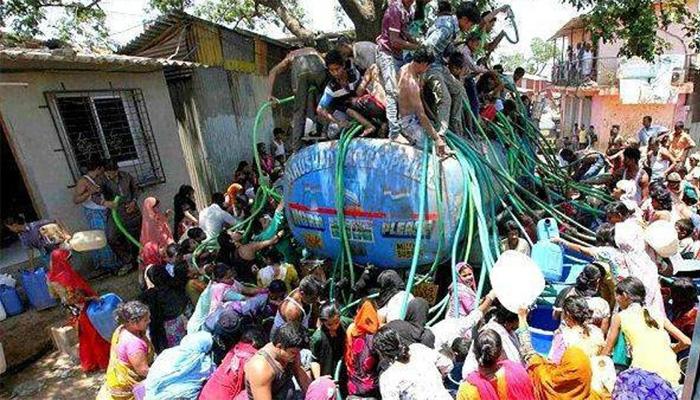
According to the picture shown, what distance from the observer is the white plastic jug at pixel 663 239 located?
12.0ft

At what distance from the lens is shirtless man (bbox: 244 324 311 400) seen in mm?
2535

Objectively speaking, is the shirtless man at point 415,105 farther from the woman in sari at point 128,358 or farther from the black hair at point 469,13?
the woman in sari at point 128,358

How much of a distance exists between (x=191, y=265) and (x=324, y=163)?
1547 mm

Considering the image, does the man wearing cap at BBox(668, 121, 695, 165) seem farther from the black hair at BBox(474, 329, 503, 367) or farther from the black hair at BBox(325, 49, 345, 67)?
the black hair at BBox(474, 329, 503, 367)

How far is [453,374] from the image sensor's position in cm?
330

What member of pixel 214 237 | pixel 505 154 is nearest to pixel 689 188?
pixel 505 154

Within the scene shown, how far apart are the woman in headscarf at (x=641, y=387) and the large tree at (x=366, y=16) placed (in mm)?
4390

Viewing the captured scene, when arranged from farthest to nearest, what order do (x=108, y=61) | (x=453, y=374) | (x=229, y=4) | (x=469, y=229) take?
(x=229, y=4), (x=108, y=61), (x=469, y=229), (x=453, y=374)

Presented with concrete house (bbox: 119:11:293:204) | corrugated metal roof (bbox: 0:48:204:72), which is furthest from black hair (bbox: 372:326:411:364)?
concrete house (bbox: 119:11:293:204)

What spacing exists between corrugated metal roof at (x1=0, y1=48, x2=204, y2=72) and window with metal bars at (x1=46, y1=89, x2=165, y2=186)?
36cm

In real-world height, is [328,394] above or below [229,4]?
below

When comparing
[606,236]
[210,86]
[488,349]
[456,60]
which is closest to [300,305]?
[488,349]

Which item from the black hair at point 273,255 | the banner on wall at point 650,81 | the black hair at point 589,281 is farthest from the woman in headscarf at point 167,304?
the banner on wall at point 650,81

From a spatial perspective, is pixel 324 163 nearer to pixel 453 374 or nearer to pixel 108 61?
pixel 453 374
